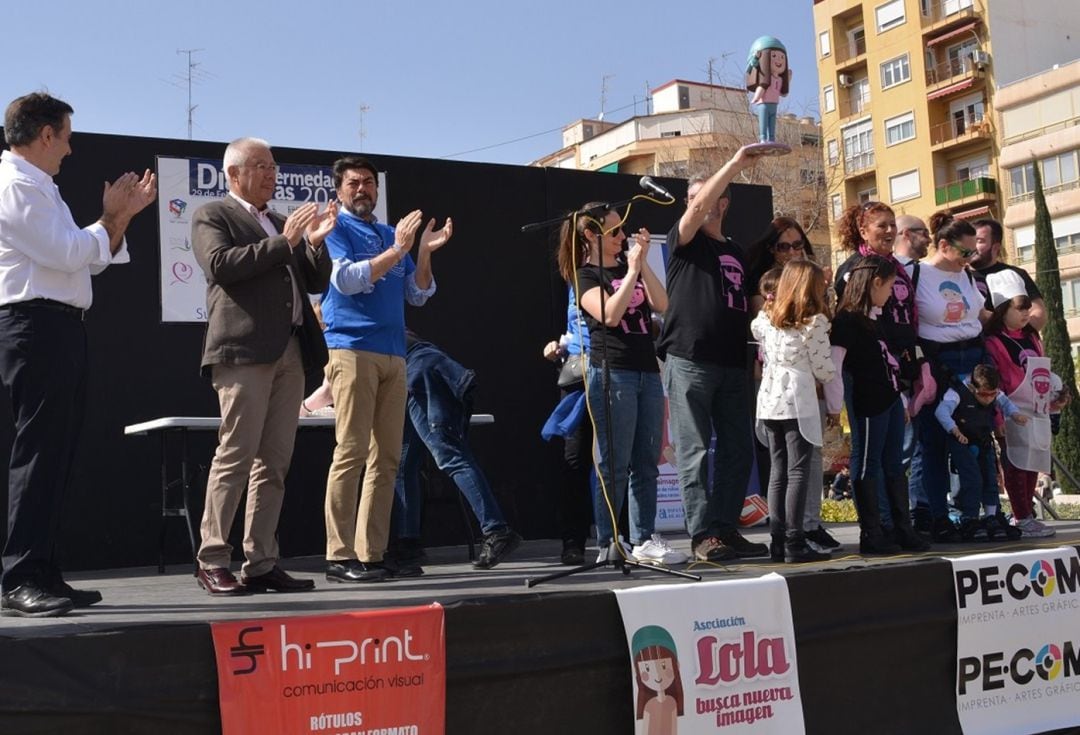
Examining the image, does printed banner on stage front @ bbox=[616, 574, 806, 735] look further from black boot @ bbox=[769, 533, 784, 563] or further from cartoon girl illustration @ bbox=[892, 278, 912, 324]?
cartoon girl illustration @ bbox=[892, 278, 912, 324]

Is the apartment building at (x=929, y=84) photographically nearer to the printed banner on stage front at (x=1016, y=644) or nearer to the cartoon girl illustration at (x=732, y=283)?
the cartoon girl illustration at (x=732, y=283)

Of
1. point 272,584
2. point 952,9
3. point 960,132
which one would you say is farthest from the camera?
point 952,9

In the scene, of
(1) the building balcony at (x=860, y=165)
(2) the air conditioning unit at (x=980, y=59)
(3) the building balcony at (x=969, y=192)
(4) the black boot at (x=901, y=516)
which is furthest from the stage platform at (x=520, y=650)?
(1) the building balcony at (x=860, y=165)

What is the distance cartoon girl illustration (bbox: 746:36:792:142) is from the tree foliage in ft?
74.7

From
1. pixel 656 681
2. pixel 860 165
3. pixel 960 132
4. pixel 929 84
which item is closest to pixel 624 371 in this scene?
pixel 656 681

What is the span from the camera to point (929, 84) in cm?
4006

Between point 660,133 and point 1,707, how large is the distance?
47665 millimetres

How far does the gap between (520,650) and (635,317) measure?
2.01m

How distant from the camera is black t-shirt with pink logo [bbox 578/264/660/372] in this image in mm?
4703

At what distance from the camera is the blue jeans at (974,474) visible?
559 cm

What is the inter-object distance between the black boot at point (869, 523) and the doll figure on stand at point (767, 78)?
1539mm

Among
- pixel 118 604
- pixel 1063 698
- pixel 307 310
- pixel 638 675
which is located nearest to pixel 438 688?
pixel 638 675

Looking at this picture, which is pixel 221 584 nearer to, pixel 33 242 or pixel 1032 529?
pixel 33 242

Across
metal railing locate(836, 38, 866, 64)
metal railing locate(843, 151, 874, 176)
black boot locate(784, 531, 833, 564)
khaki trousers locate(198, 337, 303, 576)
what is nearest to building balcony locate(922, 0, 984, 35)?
metal railing locate(836, 38, 866, 64)
